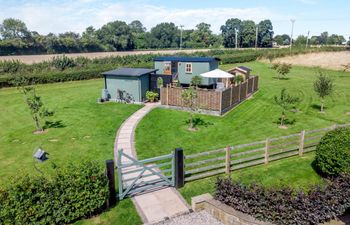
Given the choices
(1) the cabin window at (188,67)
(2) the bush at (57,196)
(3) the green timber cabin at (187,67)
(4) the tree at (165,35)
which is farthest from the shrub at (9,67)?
(4) the tree at (165,35)

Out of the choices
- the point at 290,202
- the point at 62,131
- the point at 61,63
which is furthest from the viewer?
the point at 61,63

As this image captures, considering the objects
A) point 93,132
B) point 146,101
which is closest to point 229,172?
point 93,132

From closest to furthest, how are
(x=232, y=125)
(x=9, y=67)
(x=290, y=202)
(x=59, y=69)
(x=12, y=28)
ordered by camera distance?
(x=290, y=202)
(x=232, y=125)
(x=9, y=67)
(x=59, y=69)
(x=12, y=28)

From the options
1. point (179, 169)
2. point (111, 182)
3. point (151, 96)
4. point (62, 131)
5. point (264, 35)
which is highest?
point (264, 35)

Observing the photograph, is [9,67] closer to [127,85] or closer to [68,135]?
[127,85]

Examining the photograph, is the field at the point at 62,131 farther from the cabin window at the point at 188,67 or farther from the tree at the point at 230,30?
the tree at the point at 230,30

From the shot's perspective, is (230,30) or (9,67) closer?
(9,67)

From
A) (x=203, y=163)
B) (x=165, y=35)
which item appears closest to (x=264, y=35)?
(x=165, y=35)

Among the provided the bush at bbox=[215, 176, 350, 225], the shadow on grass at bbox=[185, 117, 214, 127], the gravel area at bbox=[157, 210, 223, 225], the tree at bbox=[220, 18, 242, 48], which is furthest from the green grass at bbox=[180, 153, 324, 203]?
the tree at bbox=[220, 18, 242, 48]
